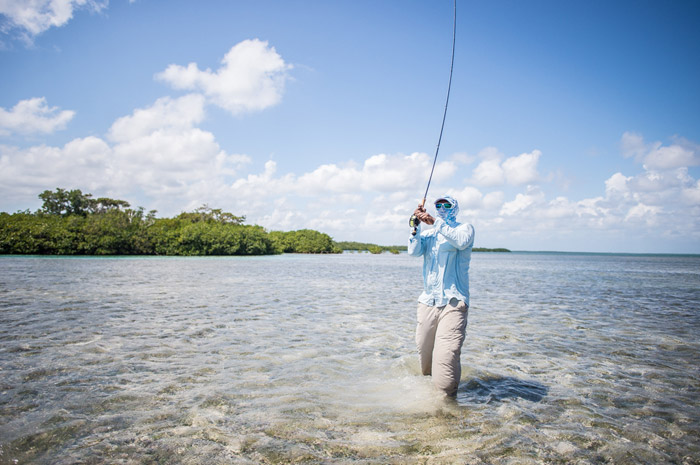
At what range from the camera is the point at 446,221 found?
5.87 metres

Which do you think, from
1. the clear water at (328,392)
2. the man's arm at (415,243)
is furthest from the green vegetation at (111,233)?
the man's arm at (415,243)

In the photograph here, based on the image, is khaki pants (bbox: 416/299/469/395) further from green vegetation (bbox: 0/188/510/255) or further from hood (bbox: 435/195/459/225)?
green vegetation (bbox: 0/188/510/255)

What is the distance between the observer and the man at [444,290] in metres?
5.40

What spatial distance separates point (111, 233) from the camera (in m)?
74.9

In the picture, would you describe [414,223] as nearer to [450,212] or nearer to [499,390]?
[450,212]

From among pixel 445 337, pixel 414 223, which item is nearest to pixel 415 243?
pixel 414 223

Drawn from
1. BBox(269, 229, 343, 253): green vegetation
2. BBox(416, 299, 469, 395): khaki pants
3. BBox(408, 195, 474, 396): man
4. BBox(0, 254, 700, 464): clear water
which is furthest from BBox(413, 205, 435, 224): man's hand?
BBox(269, 229, 343, 253): green vegetation

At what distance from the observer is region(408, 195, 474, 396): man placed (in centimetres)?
540

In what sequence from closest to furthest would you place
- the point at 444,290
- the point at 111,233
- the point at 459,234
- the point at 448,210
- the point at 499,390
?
the point at 459,234, the point at 444,290, the point at 448,210, the point at 499,390, the point at 111,233

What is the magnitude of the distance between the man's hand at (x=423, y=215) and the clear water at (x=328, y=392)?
271cm

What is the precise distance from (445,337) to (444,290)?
2.16 feet

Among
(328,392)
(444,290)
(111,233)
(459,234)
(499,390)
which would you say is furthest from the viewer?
(111,233)

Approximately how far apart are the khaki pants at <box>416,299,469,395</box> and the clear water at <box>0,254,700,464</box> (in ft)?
1.41

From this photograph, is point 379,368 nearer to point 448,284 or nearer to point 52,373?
point 448,284
